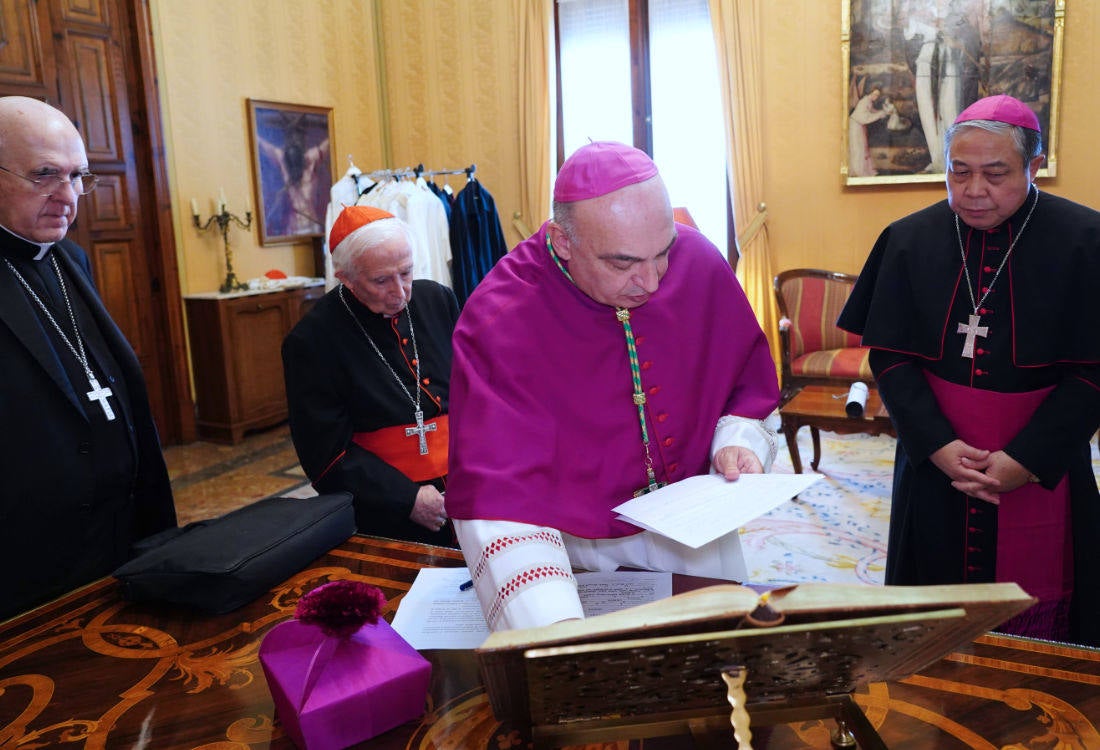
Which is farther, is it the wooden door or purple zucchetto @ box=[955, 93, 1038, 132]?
the wooden door

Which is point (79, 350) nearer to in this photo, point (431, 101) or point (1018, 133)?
point (1018, 133)

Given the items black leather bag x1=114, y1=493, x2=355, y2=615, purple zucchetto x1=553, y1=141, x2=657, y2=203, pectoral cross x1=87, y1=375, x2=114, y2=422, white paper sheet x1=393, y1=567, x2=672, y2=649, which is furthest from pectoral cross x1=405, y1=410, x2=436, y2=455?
purple zucchetto x1=553, y1=141, x2=657, y2=203

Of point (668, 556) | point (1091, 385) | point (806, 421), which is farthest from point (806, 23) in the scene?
point (668, 556)

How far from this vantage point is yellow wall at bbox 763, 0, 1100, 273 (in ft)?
20.3

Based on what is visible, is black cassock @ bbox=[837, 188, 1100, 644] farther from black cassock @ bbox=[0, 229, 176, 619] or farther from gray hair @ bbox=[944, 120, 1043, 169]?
black cassock @ bbox=[0, 229, 176, 619]

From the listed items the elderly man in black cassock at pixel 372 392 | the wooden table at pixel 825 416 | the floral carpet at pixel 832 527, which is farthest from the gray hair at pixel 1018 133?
the wooden table at pixel 825 416

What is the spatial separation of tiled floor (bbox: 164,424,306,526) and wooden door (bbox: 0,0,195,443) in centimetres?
39

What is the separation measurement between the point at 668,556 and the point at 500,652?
0.98 metres

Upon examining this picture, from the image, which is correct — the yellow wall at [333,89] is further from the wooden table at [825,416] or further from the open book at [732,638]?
the open book at [732,638]

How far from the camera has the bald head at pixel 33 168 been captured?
6.63 ft

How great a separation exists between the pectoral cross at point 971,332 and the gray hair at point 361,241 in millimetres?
1616

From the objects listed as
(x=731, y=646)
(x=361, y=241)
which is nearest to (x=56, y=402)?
(x=361, y=241)

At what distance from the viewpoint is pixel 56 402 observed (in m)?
2.02

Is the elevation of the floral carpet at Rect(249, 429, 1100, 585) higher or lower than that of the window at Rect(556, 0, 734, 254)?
lower
